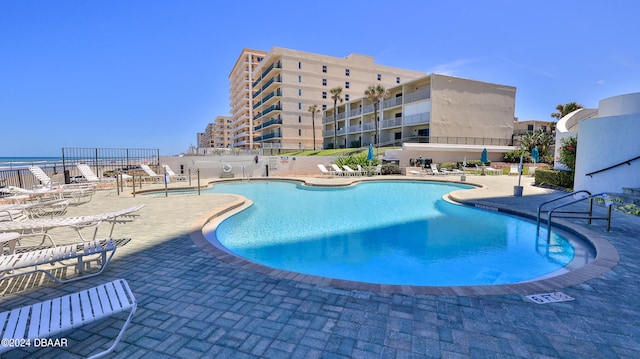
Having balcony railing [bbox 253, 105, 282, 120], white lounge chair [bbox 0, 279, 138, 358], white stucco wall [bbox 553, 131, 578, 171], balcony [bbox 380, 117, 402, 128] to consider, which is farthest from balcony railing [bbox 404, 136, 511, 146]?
white lounge chair [bbox 0, 279, 138, 358]

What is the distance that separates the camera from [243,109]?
62625 mm

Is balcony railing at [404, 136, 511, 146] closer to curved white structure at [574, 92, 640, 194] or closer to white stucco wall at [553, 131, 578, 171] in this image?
white stucco wall at [553, 131, 578, 171]

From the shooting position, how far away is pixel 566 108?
2997 cm

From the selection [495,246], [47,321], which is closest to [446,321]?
[47,321]

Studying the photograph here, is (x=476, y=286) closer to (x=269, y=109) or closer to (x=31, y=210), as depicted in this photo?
(x=31, y=210)

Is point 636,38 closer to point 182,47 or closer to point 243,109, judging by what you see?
point 182,47

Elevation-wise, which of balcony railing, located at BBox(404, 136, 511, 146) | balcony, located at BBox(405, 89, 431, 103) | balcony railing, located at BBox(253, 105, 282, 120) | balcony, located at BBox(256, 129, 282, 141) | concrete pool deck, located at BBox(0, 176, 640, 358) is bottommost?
concrete pool deck, located at BBox(0, 176, 640, 358)

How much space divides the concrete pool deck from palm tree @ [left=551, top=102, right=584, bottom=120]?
3403 cm

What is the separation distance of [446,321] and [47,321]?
340cm

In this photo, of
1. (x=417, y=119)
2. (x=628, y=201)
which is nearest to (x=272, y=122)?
(x=417, y=119)

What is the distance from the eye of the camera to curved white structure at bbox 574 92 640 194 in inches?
350

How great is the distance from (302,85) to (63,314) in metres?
45.5

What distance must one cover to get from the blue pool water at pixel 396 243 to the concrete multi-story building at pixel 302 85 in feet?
108

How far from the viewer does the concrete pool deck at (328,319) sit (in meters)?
2.43
